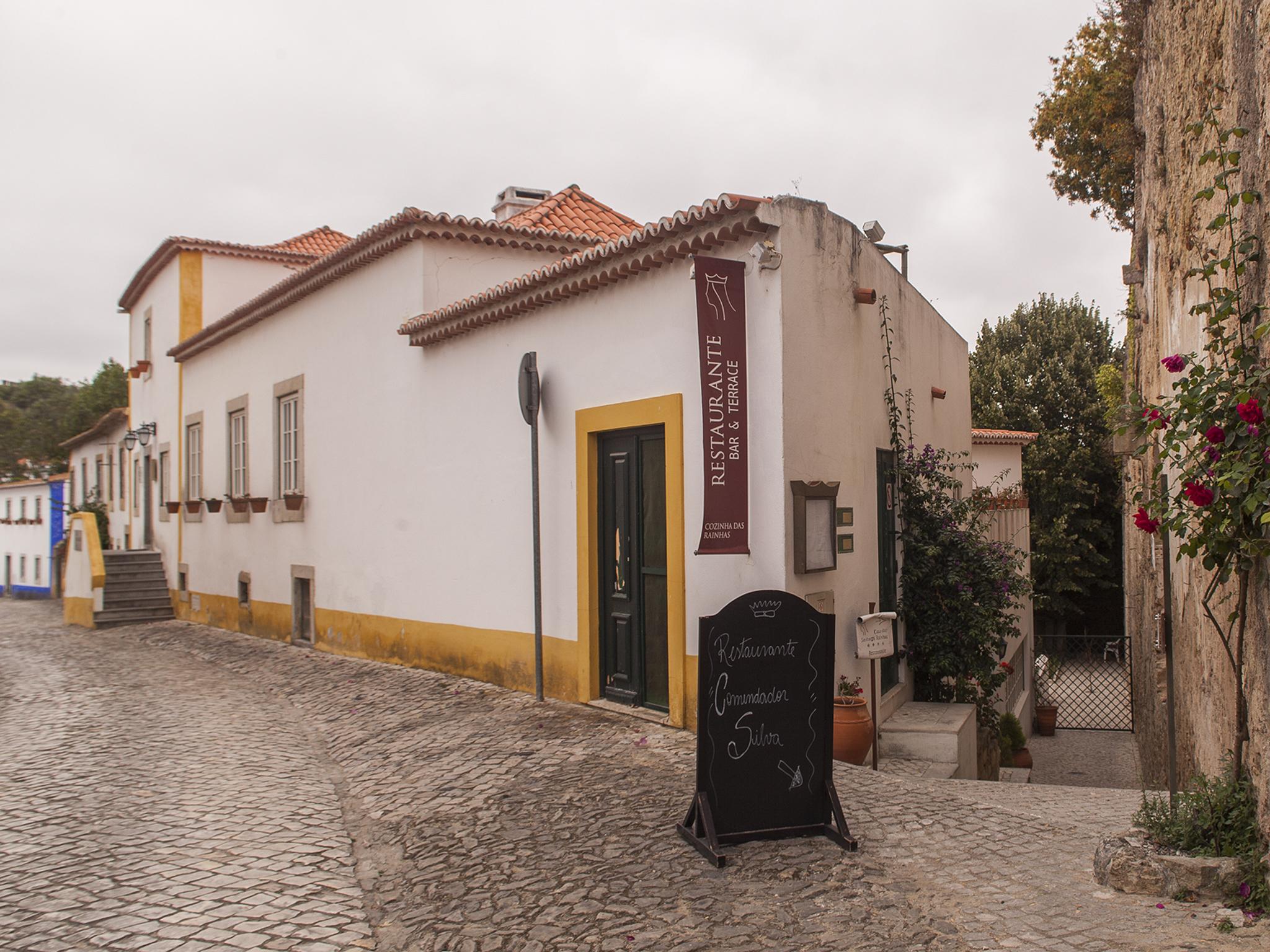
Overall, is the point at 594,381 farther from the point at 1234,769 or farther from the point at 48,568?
the point at 48,568

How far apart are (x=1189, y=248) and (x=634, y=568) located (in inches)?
168

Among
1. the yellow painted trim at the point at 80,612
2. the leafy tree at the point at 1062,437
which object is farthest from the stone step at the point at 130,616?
the leafy tree at the point at 1062,437

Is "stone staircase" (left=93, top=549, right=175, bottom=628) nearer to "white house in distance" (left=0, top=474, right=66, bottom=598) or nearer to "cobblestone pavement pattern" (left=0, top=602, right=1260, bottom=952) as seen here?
"cobblestone pavement pattern" (left=0, top=602, right=1260, bottom=952)

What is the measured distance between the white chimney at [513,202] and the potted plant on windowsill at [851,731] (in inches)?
373

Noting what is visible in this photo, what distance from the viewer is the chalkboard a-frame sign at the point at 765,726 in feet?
15.5

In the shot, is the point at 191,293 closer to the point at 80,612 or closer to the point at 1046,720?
the point at 80,612

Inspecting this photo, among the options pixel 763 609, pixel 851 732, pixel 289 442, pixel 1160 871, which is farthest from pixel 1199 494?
pixel 289 442

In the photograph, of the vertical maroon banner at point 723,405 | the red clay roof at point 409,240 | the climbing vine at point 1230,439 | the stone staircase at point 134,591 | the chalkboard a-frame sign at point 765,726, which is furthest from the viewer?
the stone staircase at point 134,591

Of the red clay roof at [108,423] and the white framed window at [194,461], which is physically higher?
the red clay roof at [108,423]

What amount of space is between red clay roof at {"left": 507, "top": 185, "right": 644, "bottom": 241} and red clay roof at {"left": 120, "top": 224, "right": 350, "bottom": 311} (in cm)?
638

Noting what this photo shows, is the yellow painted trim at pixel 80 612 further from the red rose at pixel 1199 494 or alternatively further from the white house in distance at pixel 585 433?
the red rose at pixel 1199 494

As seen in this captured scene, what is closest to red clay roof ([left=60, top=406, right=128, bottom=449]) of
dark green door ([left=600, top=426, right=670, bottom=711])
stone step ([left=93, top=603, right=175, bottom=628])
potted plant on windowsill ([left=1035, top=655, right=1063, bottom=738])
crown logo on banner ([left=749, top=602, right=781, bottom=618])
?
stone step ([left=93, top=603, right=175, bottom=628])

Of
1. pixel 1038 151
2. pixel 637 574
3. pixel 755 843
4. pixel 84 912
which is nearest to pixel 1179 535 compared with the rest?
pixel 755 843

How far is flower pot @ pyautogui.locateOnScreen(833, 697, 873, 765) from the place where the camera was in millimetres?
6402
